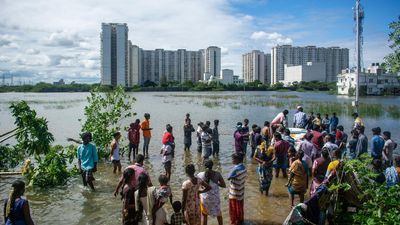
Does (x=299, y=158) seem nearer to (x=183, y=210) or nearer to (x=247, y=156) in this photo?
(x=183, y=210)

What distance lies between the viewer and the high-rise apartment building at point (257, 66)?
179 m

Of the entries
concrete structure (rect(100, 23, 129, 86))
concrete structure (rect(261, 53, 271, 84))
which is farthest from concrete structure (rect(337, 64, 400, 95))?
concrete structure (rect(261, 53, 271, 84))

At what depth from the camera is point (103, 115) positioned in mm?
14047

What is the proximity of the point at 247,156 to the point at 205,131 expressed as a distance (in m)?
2.67

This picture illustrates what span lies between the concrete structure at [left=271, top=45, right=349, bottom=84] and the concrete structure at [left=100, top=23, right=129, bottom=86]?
75.5 m

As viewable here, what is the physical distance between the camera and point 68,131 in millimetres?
23312

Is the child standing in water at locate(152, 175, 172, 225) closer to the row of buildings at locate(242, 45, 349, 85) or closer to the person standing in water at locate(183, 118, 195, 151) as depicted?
the person standing in water at locate(183, 118, 195, 151)

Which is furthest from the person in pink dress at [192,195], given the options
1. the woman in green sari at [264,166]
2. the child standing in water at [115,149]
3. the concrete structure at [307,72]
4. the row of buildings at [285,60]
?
the row of buildings at [285,60]

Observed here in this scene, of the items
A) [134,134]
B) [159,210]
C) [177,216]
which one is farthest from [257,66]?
[159,210]

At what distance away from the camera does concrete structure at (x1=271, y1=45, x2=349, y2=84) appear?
171375 millimetres

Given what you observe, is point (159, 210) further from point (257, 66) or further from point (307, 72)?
point (257, 66)

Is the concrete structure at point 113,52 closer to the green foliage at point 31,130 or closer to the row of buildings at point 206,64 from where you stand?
the row of buildings at point 206,64

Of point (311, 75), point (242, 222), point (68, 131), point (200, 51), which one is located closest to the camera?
point (242, 222)

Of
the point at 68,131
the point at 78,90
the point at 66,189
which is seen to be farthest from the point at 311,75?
the point at 66,189
